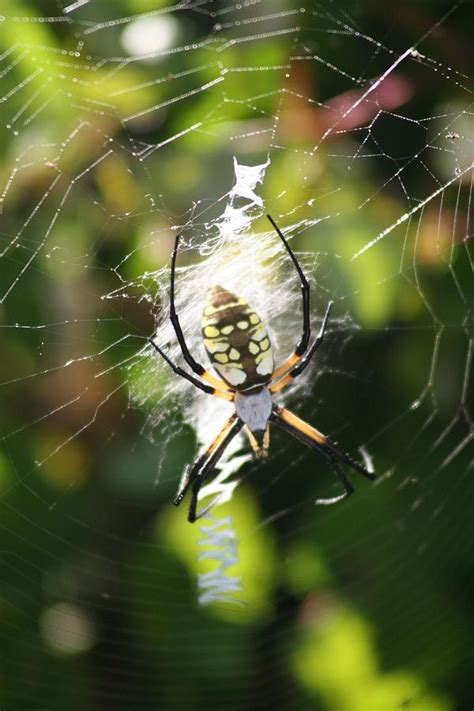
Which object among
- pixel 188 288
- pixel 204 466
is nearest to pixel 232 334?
pixel 188 288

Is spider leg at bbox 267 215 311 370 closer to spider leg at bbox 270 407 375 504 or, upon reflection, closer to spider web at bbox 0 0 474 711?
spider web at bbox 0 0 474 711

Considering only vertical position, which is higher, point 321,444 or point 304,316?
point 304,316

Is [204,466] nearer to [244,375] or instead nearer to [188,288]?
[244,375]

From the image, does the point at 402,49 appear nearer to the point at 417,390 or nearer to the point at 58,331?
the point at 417,390

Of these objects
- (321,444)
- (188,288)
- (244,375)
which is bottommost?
(321,444)

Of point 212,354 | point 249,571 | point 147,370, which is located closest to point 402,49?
point 212,354

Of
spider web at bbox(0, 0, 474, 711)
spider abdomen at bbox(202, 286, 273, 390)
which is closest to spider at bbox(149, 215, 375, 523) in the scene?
spider abdomen at bbox(202, 286, 273, 390)

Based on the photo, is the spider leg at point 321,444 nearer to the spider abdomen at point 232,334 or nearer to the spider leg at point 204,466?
the spider leg at point 204,466
